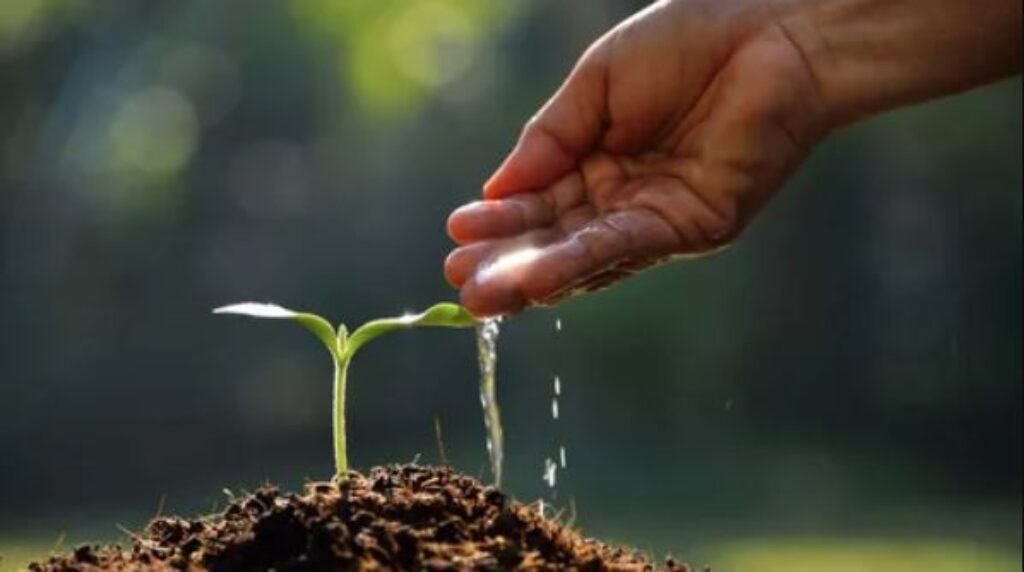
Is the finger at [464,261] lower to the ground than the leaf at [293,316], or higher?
higher

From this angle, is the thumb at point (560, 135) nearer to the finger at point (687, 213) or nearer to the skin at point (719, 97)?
the skin at point (719, 97)

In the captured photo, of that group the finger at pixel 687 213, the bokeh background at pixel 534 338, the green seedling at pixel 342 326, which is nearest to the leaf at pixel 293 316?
the green seedling at pixel 342 326

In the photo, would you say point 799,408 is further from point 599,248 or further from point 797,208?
point 599,248

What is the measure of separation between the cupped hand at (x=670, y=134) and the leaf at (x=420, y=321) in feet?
1.50

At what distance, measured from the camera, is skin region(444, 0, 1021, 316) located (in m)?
2.25

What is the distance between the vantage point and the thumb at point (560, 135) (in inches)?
91.0

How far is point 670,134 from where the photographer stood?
2.39 metres

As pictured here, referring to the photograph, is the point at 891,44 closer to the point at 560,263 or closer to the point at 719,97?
the point at 719,97

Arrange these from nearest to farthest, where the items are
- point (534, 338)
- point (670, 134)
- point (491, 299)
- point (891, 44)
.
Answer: point (491, 299)
point (891, 44)
point (670, 134)
point (534, 338)

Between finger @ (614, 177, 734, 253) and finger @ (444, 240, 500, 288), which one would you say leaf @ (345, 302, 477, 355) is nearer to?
finger @ (444, 240, 500, 288)

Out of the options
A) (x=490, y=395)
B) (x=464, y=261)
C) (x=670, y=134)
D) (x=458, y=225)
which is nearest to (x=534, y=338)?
(x=670, y=134)

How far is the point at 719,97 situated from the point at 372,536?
1.02 metres

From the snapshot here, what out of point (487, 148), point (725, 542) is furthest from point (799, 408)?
point (725, 542)

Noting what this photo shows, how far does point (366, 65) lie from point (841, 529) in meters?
9.32
